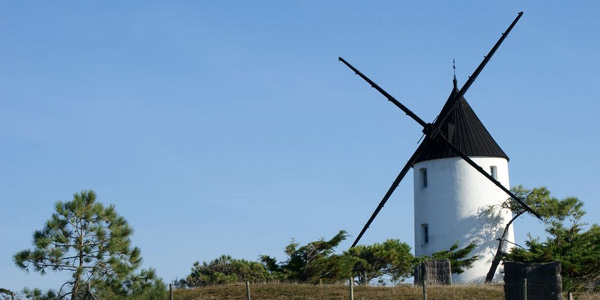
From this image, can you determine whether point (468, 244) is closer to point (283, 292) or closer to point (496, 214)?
point (496, 214)

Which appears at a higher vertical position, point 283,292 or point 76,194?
point 76,194

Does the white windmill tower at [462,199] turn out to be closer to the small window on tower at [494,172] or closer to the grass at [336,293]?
the small window on tower at [494,172]

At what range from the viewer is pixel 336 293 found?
3094 centimetres

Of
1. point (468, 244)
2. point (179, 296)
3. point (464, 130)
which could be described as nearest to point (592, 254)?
point (468, 244)

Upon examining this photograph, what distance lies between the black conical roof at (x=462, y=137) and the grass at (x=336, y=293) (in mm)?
12028

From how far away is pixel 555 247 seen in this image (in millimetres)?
37875

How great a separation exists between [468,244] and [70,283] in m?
21.5

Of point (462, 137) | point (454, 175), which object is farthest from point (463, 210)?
point (462, 137)

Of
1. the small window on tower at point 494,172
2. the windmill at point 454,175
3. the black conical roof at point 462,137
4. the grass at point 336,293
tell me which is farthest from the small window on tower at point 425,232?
the grass at point 336,293

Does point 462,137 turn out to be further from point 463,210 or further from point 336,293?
point 336,293

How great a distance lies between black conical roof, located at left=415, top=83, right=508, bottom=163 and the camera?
4378cm

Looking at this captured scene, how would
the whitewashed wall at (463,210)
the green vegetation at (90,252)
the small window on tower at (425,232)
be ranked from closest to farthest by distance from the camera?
the green vegetation at (90,252), the whitewashed wall at (463,210), the small window on tower at (425,232)

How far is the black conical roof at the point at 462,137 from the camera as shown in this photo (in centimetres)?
4378

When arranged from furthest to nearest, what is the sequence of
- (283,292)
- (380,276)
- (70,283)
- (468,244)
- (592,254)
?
(468,244) → (380,276) → (592,254) → (283,292) → (70,283)
